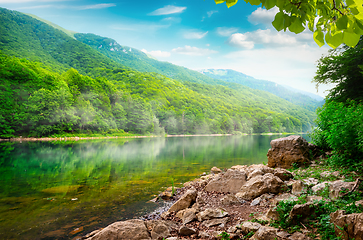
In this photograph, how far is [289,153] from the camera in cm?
1162

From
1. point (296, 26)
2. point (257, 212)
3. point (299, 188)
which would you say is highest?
point (296, 26)

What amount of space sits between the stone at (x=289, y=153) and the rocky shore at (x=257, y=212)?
10cm

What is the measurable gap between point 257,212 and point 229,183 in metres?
3.77

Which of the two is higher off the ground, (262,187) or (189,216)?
(262,187)

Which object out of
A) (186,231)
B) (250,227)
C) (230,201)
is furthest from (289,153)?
(186,231)

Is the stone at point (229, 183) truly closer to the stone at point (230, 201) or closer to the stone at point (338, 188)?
the stone at point (230, 201)

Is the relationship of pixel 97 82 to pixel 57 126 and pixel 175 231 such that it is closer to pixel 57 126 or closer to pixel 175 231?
pixel 57 126

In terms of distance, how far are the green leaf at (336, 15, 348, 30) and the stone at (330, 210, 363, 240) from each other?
368 cm

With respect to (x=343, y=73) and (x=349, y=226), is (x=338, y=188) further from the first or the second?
(x=343, y=73)

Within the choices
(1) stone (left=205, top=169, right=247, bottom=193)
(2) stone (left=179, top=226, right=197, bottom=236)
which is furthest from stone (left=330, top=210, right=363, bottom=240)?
(1) stone (left=205, top=169, right=247, bottom=193)

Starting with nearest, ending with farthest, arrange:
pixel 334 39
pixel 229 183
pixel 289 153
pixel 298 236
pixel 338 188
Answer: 1. pixel 334 39
2. pixel 298 236
3. pixel 338 188
4. pixel 229 183
5. pixel 289 153

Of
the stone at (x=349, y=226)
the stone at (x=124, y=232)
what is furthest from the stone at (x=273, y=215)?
the stone at (x=124, y=232)

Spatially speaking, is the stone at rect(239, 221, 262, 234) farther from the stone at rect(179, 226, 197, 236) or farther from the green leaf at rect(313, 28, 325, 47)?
the green leaf at rect(313, 28, 325, 47)

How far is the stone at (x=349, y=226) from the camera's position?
346cm
